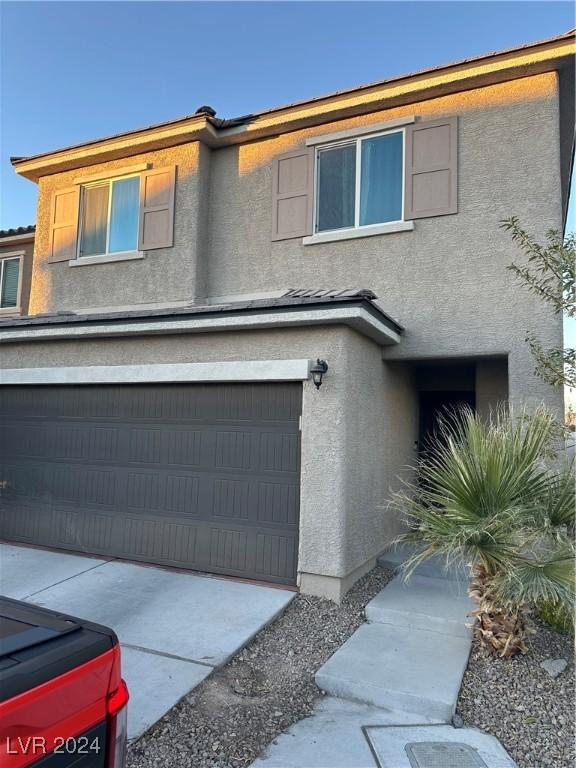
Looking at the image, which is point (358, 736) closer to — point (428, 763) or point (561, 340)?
point (428, 763)

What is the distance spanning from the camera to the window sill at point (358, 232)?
26.6 ft

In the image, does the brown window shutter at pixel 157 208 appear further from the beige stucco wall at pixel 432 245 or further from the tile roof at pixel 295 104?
the tile roof at pixel 295 104

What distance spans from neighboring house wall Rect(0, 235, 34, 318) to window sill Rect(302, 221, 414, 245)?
884 centimetres

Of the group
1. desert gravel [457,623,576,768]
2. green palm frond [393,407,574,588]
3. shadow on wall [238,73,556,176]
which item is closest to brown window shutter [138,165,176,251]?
shadow on wall [238,73,556,176]

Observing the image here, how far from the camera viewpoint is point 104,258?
10.3m

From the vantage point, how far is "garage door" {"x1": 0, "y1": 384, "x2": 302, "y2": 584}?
22.6 feet

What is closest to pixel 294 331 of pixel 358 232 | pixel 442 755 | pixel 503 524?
pixel 358 232

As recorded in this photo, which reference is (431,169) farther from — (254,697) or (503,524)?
(254,697)

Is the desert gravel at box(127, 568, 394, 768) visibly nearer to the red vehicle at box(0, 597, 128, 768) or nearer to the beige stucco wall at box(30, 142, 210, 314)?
the red vehicle at box(0, 597, 128, 768)

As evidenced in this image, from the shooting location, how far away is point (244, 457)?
711cm

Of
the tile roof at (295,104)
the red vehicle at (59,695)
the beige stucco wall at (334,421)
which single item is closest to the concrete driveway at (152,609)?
the beige stucco wall at (334,421)

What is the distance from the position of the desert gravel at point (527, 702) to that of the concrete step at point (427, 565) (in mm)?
1781

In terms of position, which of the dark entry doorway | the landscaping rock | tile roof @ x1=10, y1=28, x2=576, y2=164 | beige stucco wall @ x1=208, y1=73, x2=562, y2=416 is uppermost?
tile roof @ x1=10, y1=28, x2=576, y2=164

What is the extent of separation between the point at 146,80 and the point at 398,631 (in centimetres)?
1142
